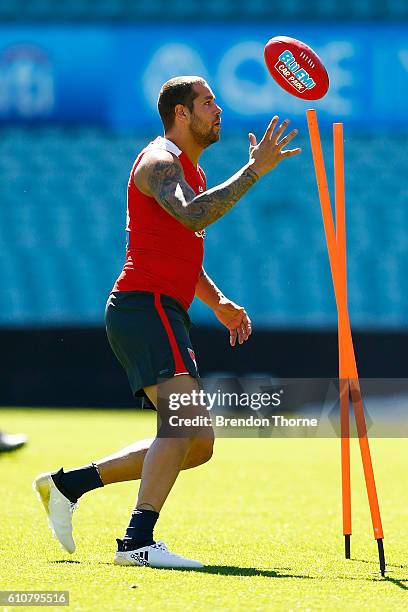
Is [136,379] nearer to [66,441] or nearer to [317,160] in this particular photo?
[317,160]

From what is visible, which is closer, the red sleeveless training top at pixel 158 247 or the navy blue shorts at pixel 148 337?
the navy blue shorts at pixel 148 337

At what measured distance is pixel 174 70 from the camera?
18.3 meters

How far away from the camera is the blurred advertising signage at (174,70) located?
1816 cm

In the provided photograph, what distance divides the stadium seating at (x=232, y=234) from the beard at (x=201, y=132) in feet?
41.8

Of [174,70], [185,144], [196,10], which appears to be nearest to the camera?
[185,144]

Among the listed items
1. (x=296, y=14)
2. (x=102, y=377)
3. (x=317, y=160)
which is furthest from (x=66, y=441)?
(x=296, y=14)

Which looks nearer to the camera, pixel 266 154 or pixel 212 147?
pixel 266 154

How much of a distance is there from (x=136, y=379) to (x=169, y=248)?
0.54m

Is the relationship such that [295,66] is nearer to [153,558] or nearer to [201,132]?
[201,132]

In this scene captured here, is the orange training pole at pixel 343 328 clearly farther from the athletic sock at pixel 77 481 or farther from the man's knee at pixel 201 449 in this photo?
the athletic sock at pixel 77 481

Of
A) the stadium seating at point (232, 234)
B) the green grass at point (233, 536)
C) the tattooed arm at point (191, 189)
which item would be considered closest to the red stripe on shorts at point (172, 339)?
the tattooed arm at point (191, 189)

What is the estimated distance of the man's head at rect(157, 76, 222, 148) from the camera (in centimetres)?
533

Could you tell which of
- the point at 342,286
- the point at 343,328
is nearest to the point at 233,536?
the point at 343,328

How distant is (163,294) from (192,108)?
76 centimetres
